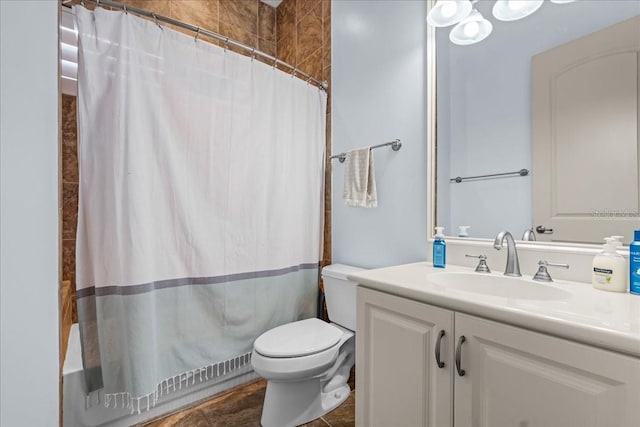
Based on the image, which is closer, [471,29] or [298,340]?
[471,29]

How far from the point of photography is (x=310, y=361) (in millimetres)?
1336

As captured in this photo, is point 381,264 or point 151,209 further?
point 381,264

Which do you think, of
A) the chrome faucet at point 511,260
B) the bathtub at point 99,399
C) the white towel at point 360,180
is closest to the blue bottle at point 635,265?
the chrome faucet at point 511,260

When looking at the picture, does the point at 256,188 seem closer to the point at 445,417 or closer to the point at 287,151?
the point at 287,151

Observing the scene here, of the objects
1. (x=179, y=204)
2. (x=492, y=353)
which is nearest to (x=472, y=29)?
(x=492, y=353)

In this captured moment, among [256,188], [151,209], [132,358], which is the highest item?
[256,188]

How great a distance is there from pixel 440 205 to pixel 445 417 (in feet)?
2.90

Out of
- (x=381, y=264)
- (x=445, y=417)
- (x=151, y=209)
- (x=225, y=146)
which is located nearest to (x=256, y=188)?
(x=225, y=146)

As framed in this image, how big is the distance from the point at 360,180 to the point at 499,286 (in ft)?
2.89

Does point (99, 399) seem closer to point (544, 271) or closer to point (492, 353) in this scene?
point (492, 353)

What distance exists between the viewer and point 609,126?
0.98m

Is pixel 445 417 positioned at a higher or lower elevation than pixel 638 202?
lower

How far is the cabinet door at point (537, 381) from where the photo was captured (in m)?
0.60

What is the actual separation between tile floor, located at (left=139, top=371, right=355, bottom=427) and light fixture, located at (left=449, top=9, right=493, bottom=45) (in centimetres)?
189
